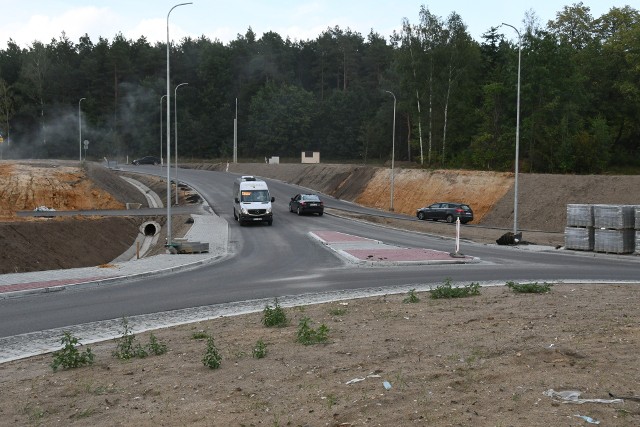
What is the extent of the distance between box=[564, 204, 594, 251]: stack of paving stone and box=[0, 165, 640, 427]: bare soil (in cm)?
1460

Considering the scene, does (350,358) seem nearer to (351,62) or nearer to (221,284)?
(221,284)

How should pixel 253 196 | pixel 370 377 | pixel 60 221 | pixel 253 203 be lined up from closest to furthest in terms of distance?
1. pixel 370 377
2. pixel 60 221
3. pixel 253 203
4. pixel 253 196

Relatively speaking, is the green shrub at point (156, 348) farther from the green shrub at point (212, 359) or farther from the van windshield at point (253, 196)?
the van windshield at point (253, 196)

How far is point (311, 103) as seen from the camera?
10056 cm

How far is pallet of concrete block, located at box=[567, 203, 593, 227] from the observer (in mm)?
26109

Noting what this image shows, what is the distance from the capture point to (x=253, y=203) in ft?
120

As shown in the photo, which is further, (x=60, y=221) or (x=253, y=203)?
(x=253, y=203)

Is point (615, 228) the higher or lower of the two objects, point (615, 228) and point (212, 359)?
the higher

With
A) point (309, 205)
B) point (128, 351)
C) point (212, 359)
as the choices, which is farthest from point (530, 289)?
point (309, 205)

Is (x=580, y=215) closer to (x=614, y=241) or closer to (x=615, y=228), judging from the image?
(x=615, y=228)

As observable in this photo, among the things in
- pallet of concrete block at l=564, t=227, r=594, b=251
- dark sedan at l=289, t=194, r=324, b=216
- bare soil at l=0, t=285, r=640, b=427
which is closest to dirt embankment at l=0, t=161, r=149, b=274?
dark sedan at l=289, t=194, r=324, b=216

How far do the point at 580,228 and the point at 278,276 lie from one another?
1513cm

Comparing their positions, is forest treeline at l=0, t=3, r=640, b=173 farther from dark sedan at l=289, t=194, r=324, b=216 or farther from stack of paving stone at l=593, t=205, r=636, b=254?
stack of paving stone at l=593, t=205, r=636, b=254

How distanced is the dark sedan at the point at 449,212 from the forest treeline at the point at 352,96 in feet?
39.5
